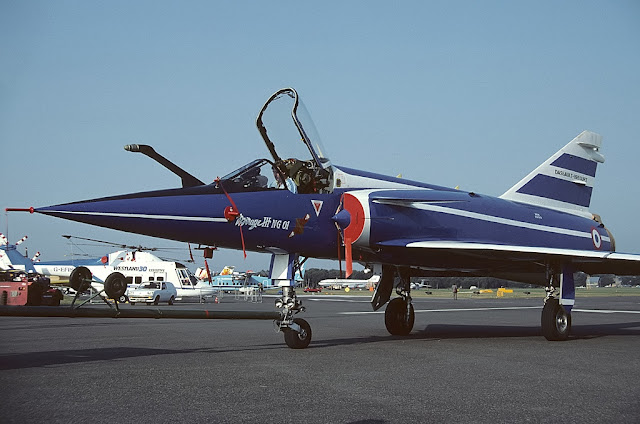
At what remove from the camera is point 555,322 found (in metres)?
12.5

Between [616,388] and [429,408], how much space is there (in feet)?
8.49

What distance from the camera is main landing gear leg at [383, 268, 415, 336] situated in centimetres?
1418

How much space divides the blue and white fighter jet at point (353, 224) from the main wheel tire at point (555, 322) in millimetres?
25

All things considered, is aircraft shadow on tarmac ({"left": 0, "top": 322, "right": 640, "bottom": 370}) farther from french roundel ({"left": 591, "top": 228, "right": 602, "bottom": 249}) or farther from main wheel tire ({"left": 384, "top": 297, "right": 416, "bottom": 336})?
french roundel ({"left": 591, "top": 228, "right": 602, "bottom": 249})

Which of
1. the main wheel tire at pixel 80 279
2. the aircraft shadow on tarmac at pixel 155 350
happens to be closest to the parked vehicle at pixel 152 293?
the aircraft shadow on tarmac at pixel 155 350

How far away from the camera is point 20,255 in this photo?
4094 centimetres

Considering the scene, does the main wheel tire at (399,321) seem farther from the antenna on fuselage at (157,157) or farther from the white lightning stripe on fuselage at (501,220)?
the antenna on fuselage at (157,157)

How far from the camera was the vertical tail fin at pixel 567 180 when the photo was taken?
15820mm

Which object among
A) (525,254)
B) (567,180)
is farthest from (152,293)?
(525,254)

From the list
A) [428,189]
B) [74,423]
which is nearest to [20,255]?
[428,189]

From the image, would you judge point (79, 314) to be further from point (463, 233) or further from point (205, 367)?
point (463, 233)

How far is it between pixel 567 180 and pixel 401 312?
20.9 ft

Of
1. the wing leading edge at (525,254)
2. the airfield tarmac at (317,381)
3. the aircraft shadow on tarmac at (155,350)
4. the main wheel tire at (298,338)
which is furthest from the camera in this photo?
the wing leading edge at (525,254)

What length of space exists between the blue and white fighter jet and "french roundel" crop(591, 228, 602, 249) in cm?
87
